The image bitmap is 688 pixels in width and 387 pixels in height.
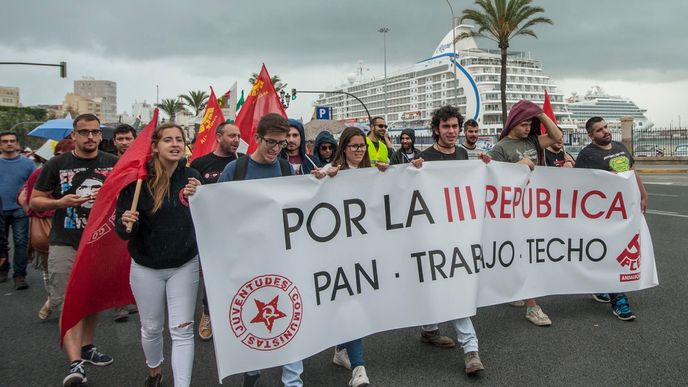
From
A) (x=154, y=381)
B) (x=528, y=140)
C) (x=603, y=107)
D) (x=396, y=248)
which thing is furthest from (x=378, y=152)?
(x=603, y=107)

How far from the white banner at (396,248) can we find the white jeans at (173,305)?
0.19 meters

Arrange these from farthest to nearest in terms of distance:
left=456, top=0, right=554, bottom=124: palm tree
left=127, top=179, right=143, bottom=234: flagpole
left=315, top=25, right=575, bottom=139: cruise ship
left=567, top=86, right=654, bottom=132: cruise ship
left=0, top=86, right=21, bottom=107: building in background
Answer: left=0, top=86, right=21, bottom=107: building in background → left=567, top=86, right=654, bottom=132: cruise ship → left=315, top=25, right=575, bottom=139: cruise ship → left=456, top=0, right=554, bottom=124: palm tree → left=127, top=179, right=143, bottom=234: flagpole

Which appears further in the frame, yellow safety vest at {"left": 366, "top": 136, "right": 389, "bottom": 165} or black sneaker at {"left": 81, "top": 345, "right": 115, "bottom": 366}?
yellow safety vest at {"left": 366, "top": 136, "right": 389, "bottom": 165}

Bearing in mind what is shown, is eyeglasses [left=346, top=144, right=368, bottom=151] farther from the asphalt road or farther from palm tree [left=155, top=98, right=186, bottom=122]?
palm tree [left=155, top=98, right=186, bottom=122]

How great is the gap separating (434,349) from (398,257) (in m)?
0.88

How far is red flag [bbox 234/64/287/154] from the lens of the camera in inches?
244

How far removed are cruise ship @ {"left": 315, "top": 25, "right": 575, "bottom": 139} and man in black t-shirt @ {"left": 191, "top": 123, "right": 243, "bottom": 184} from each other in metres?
77.3

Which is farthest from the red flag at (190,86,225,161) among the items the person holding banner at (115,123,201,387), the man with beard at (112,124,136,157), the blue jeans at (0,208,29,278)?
the person holding banner at (115,123,201,387)

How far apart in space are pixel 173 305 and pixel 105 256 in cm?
83

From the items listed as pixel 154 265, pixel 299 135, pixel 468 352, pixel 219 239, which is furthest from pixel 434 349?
pixel 299 135

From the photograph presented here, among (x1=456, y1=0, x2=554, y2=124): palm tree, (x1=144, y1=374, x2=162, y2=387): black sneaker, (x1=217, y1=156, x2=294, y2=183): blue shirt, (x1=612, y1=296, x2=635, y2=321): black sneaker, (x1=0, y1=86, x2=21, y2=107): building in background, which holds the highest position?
(x1=0, y1=86, x2=21, y2=107): building in background

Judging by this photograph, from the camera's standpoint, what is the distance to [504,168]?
4.22 meters

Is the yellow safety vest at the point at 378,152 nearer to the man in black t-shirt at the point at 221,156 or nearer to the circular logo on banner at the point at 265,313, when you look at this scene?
the man in black t-shirt at the point at 221,156

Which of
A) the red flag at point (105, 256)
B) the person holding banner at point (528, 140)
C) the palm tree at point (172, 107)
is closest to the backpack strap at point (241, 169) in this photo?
the red flag at point (105, 256)
